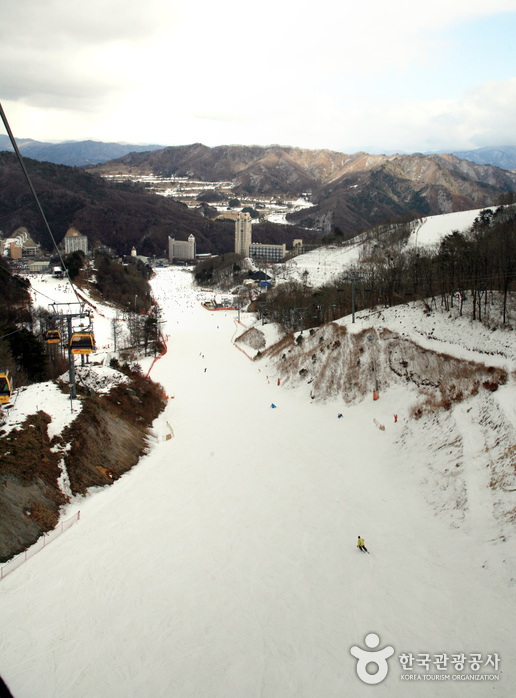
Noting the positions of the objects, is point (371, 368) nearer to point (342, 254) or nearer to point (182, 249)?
point (342, 254)

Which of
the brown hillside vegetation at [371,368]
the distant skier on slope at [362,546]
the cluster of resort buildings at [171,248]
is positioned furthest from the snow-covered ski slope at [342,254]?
the distant skier on slope at [362,546]

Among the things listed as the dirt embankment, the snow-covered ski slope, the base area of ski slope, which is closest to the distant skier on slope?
the base area of ski slope

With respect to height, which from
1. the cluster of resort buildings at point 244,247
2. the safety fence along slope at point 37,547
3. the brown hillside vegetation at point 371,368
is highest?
the cluster of resort buildings at point 244,247

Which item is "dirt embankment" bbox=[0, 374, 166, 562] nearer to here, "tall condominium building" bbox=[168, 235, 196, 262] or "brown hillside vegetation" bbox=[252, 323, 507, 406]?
"brown hillside vegetation" bbox=[252, 323, 507, 406]

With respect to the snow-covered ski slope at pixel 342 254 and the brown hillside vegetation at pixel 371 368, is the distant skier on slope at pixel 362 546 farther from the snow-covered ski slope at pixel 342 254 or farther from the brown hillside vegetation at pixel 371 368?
the snow-covered ski slope at pixel 342 254

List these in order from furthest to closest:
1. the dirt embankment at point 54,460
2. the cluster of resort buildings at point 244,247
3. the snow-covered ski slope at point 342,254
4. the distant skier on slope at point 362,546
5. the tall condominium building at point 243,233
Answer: the tall condominium building at point 243,233 < the cluster of resort buildings at point 244,247 < the snow-covered ski slope at point 342,254 < the dirt embankment at point 54,460 < the distant skier on slope at point 362,546

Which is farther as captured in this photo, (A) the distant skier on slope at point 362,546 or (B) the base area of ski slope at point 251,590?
(A) the distant skier on slope at point 362,546
